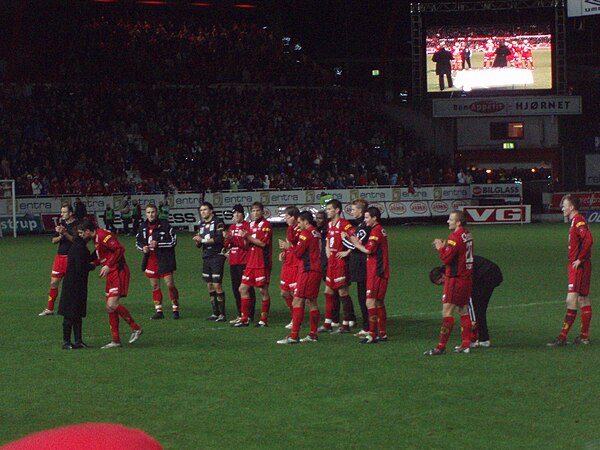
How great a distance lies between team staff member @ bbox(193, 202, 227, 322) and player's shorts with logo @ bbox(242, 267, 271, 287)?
102 centimetres

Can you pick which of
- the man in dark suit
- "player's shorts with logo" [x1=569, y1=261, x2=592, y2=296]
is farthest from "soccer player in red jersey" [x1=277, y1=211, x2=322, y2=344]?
the man in dark suit

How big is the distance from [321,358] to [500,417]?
3.63 meters

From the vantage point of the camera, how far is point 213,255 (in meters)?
15.9

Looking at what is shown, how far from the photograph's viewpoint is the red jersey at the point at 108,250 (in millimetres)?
13031

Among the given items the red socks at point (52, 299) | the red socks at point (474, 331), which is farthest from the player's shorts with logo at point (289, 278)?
the red socks at point (52, 299)

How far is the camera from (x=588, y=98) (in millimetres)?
55969

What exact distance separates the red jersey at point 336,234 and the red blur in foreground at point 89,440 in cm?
1150

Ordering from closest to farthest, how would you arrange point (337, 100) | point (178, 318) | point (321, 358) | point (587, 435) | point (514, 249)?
point (587, 435), point (321, 358), point (178, 318), point (514, 249), point (337, 100)

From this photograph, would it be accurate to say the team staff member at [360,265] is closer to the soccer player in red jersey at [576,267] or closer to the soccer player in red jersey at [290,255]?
the soccer player in red jersey at [290,255]

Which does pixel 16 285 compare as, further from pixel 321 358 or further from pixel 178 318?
pixel 321 358

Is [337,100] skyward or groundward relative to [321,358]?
skyward

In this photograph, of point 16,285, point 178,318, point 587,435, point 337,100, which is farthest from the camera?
point 337,100

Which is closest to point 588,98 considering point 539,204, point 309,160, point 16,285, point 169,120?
point 539,204

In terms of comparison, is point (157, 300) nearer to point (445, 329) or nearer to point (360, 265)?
point (360, 265)
